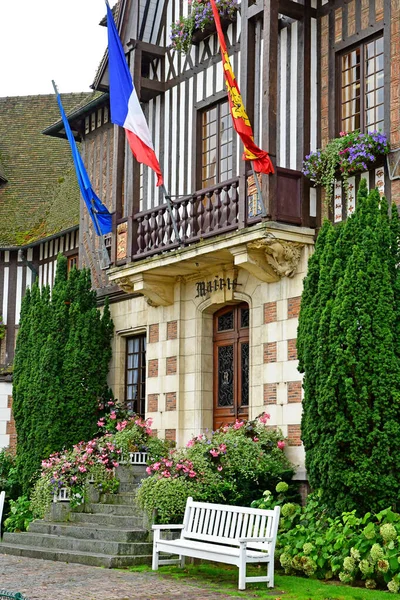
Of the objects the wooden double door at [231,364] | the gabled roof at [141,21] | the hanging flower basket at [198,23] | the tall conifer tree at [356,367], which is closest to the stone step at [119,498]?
the wooden double door at [231,364]

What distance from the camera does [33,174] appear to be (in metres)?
23.1

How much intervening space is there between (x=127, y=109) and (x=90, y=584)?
22.2ft

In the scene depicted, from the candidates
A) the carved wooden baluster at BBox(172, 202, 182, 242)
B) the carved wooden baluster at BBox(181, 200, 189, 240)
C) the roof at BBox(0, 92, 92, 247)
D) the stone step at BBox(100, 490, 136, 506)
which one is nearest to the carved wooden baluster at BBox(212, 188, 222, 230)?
the carved wooden baluster at BBox(181, 200, 189, 240)

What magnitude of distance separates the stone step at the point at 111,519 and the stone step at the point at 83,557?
2.51 feet

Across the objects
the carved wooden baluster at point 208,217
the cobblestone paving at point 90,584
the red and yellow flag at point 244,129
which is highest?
the red and yellow flag at point 244,129

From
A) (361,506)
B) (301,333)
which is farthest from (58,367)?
(361,506)

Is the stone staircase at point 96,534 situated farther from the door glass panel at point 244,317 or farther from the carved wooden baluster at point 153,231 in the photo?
the carved wooden baluster at point 153,231

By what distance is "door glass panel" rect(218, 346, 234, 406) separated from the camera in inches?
555

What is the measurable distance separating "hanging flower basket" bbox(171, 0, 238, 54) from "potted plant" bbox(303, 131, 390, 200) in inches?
116

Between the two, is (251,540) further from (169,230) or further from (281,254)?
(169,230)

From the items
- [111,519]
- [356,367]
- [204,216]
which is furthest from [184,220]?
[356,367]

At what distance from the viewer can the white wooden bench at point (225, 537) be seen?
942 cm

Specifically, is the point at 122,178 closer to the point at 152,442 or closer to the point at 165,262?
the point at 165,262

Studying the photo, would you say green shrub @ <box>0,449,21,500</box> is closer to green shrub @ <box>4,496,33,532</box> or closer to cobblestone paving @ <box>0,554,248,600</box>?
green shrub @ <box>4,496,33,532</box>
